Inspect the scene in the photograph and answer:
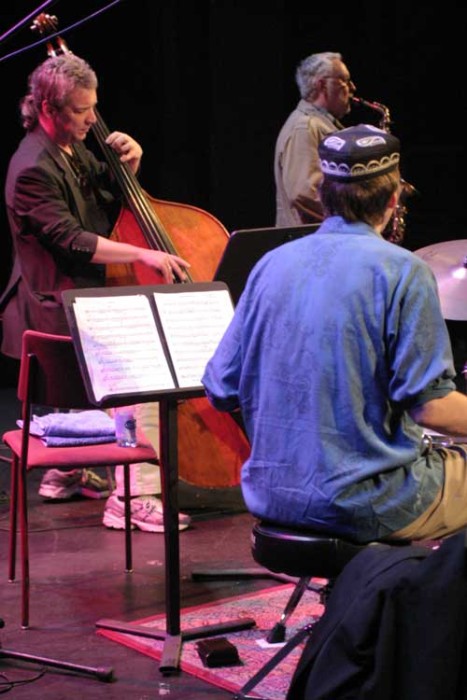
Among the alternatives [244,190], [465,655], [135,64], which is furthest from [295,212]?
[465,655]

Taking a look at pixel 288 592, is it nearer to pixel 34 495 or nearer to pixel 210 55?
pixel 34 495

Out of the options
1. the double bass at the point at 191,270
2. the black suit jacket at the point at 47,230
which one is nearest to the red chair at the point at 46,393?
the double bass at the point at 191,270

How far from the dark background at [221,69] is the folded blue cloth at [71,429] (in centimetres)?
307

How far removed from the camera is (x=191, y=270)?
4.45 m

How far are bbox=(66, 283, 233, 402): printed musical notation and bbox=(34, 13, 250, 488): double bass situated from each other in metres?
0.98

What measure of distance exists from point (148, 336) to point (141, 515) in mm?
1542

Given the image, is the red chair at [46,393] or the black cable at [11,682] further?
the red chair at [46,393]

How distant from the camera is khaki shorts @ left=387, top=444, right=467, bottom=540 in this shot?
2715mm

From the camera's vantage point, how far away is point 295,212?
5438 millimetres

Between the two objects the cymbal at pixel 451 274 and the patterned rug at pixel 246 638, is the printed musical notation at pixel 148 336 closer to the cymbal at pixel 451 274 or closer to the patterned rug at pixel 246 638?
the patterned rug at pixel 246 638

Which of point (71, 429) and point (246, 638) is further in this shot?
point (71, 429)

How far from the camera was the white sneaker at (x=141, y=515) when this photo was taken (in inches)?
182

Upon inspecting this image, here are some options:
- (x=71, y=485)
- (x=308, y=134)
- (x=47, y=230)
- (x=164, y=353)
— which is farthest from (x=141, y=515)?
(x=308, y=134)

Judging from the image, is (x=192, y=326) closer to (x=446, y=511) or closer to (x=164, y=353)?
(x=164, y=353)
